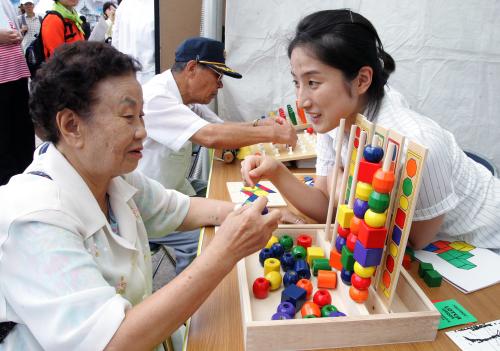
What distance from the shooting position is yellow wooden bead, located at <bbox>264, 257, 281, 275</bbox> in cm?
89

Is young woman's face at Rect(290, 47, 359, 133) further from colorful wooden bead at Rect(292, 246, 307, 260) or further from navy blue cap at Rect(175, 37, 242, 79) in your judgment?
navy blue cap at Rect(175, 37, 242, 79)

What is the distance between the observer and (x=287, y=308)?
77 centimetres

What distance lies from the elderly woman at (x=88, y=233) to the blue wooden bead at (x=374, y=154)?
221 millimetres

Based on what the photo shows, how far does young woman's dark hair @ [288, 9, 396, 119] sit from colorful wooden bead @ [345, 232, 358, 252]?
15.5 inches

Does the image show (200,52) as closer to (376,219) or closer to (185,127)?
(185,127)

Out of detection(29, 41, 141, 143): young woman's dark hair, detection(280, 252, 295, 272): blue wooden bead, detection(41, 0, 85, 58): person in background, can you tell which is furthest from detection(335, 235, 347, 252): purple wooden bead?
detection(41, 0, 85, 58): person in background

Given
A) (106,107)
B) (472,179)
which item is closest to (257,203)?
(106,107)

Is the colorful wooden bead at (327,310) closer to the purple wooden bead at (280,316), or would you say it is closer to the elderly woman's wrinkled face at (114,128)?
the purple wooden bead at (280,316)

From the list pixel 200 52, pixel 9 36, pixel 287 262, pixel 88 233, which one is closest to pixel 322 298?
pixel 287 262

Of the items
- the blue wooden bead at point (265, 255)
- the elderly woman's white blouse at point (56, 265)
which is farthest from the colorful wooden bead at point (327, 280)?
the elderly woman's white blouse at point (56, 265)

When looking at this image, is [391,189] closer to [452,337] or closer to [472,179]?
[452,337]

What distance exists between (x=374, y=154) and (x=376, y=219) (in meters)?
0.13

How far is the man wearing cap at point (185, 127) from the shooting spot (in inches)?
62.5

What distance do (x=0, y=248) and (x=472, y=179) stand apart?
44.1 inches
